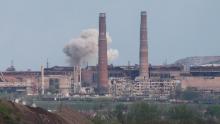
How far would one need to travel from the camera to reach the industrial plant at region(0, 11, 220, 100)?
125 meters

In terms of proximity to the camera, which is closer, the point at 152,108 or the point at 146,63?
the point at 152,108

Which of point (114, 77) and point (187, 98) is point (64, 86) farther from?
point (187, 98)

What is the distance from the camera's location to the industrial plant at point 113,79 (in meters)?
125

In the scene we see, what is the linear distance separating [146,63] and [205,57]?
42.0 meters

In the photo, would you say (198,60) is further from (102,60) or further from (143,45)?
(102,60)

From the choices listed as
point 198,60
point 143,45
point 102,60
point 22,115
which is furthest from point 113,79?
point 22,115

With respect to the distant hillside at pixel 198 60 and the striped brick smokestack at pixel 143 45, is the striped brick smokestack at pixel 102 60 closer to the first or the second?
the striped brick smokestack at pixel 143 45

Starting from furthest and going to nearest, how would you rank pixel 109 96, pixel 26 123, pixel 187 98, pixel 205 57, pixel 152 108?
pixel 205 57, pixel 109 96, pixel 187 98, pixel 152 108, pixel 26 123

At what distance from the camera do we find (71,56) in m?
131

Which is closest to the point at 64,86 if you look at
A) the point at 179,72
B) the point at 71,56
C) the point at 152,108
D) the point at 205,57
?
the point at 71,56

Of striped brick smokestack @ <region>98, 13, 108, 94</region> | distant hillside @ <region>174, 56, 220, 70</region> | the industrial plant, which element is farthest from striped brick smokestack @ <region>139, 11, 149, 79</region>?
distant hillside @ <region>174, 56, 220, 70</region>

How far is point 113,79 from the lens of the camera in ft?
429

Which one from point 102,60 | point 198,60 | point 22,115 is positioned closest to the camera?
point 22,115

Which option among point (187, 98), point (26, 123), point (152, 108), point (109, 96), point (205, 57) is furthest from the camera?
point (205, 57)
